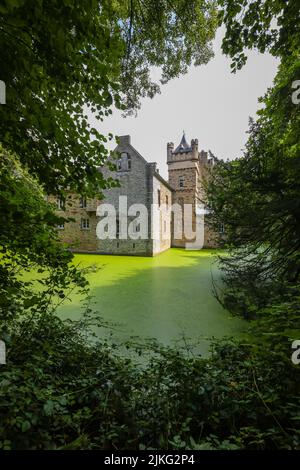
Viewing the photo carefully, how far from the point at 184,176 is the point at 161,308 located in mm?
17506

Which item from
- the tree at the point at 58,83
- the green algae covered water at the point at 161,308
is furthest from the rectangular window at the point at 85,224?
the tree at the point at 58,83

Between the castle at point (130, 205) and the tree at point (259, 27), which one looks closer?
the tree at point (259, 27)

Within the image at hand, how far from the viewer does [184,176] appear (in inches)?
813

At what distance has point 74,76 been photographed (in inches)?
62.0

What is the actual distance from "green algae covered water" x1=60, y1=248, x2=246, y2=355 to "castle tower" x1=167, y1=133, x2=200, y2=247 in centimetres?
1278

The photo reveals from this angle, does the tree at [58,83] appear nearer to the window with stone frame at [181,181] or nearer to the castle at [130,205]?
the castle at [130,205]

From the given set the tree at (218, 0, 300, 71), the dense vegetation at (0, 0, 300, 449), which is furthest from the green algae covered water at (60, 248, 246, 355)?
the tree at (218, 0, 300, 71)

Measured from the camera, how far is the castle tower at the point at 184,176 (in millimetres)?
20250

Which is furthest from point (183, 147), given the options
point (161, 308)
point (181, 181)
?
point (161, 308)

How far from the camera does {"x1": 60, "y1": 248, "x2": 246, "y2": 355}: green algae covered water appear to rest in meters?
3.78

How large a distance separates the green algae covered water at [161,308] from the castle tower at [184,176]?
503 inches

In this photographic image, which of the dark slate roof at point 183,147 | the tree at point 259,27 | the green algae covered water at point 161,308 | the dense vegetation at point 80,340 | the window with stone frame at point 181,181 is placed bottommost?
→ the green algae covered water at point 161,308

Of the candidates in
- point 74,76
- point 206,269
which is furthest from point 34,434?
point 206,269

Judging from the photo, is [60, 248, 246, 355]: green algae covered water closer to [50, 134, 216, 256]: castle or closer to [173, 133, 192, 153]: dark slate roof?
[50, 134, 216, 256]: castle
